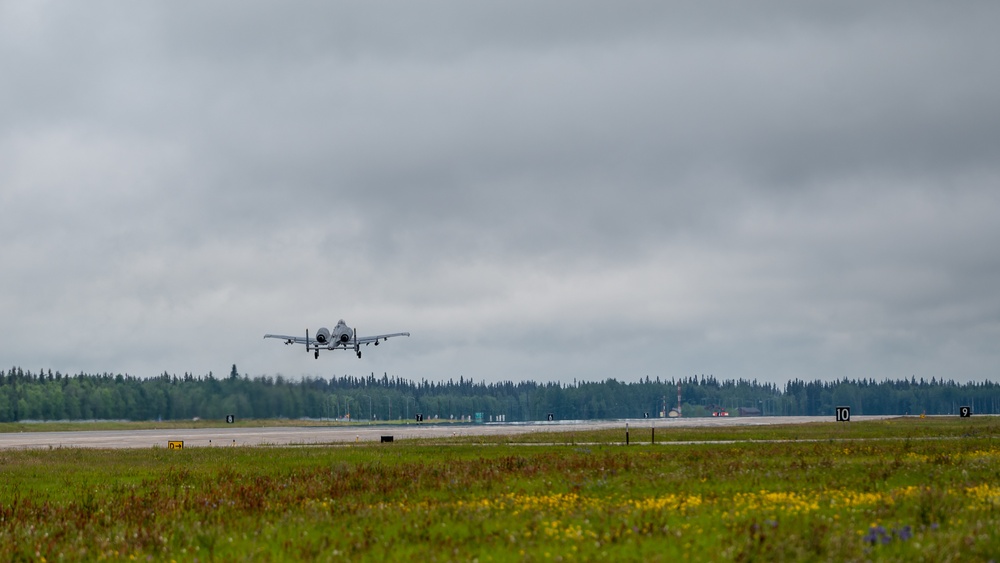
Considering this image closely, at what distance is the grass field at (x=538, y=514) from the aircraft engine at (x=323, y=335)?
75827 mm

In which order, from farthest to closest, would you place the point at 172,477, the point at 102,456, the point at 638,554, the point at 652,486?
the point at 102,456
the point at 172,477
the point at 652,486
the point at 638,554

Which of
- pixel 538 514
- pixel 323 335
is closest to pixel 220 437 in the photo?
pixel 323 335

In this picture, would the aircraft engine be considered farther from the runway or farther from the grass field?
the grass field

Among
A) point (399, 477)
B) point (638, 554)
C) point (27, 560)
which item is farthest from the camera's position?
point (399, 477)

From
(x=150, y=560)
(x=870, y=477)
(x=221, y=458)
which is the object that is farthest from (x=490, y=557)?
(x=221, y=458)

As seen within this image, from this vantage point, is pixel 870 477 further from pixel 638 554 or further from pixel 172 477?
pixel 172 477

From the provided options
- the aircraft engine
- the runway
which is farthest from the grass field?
the aircraft engine

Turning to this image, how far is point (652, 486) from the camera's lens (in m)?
24.9

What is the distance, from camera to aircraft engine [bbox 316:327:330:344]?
360 feet

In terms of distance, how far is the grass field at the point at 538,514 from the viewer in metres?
15.6

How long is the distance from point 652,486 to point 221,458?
31096 mm

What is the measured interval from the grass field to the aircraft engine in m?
75.8

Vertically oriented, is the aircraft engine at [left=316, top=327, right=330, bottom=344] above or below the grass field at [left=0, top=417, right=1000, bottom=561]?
above

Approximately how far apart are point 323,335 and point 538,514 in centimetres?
9264
